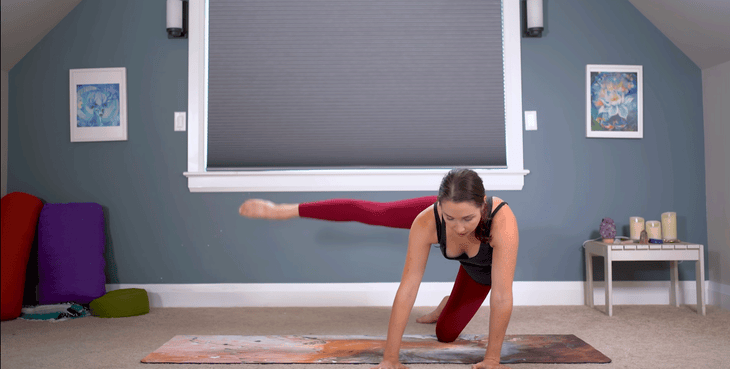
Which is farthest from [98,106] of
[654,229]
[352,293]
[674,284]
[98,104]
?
[674,284]

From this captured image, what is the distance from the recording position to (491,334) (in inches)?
70.9

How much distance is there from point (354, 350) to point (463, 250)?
676 millimetres

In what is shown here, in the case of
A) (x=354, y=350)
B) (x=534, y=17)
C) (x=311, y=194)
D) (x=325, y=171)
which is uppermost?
(x=534, y=17)

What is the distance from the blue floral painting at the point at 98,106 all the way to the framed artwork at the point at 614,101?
3.26 metres

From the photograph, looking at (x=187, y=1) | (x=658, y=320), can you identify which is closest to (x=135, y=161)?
(x=187, y=1)

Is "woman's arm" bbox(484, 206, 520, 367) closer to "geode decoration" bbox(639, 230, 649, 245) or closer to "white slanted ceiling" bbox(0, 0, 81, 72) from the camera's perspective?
"geode decoration" bbox(639, 230, 649, 245)

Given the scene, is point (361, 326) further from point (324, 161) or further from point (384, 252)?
point (324, 161)

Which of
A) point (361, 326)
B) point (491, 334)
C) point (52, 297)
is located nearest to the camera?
point (491, 334)

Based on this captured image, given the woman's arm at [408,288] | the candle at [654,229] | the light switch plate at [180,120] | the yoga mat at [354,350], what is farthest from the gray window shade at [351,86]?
the woman's arm at [408,288]

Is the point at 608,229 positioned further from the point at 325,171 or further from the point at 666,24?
the point at 325,171

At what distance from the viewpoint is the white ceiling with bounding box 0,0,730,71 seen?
2.89 meters

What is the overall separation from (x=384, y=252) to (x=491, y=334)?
1480mm

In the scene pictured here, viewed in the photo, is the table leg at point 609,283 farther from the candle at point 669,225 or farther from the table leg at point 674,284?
the table leg at point 674,284

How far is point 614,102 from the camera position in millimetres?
3273
